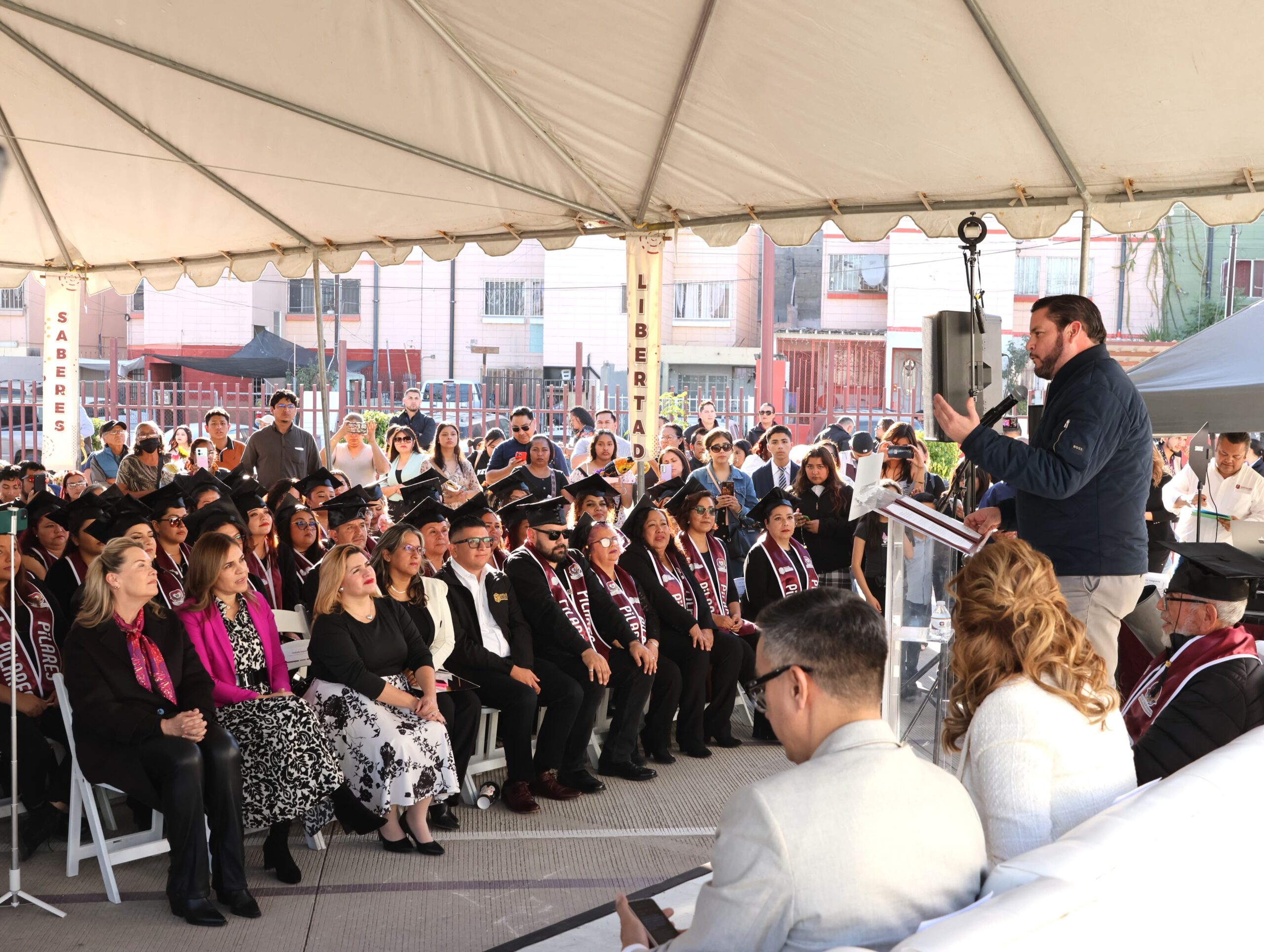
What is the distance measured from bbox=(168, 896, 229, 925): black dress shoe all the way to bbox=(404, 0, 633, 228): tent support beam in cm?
420

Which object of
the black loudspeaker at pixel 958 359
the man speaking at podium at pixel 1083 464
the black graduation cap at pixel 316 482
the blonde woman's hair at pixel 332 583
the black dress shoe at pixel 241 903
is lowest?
the black dress shoe at pixel 241 903

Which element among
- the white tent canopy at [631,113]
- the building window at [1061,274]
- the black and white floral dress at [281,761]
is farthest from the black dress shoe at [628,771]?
the building window at [1061,274]

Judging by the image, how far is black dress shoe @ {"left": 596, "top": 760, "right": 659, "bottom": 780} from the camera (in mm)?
6078

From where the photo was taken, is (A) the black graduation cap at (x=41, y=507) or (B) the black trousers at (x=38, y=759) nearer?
(B) the black trousers at (x=38, y=759)

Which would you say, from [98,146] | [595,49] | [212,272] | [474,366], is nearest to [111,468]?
[212,272]

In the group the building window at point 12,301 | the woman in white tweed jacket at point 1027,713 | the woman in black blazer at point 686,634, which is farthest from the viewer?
the building window at point 12,301

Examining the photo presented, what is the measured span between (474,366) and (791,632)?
2740cm

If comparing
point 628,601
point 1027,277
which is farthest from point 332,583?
point 1027,277

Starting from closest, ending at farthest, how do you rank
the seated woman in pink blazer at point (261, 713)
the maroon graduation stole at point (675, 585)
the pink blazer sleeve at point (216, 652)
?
the seated woman in pink blazer at point (261, 713) < the pink blazer sleeve at point (216, 652) < the maroon graduation stole at point (675, 585)

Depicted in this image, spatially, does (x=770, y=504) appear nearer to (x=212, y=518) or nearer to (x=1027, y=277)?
(x=212, y=518)

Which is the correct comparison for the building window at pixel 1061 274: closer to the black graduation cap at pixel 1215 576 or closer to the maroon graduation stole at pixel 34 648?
the black graduation cap at pixel 1215 576

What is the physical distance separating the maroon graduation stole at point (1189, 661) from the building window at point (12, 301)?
30.8m

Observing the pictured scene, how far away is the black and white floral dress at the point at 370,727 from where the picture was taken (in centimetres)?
488

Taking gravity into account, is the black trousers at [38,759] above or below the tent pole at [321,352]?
below
